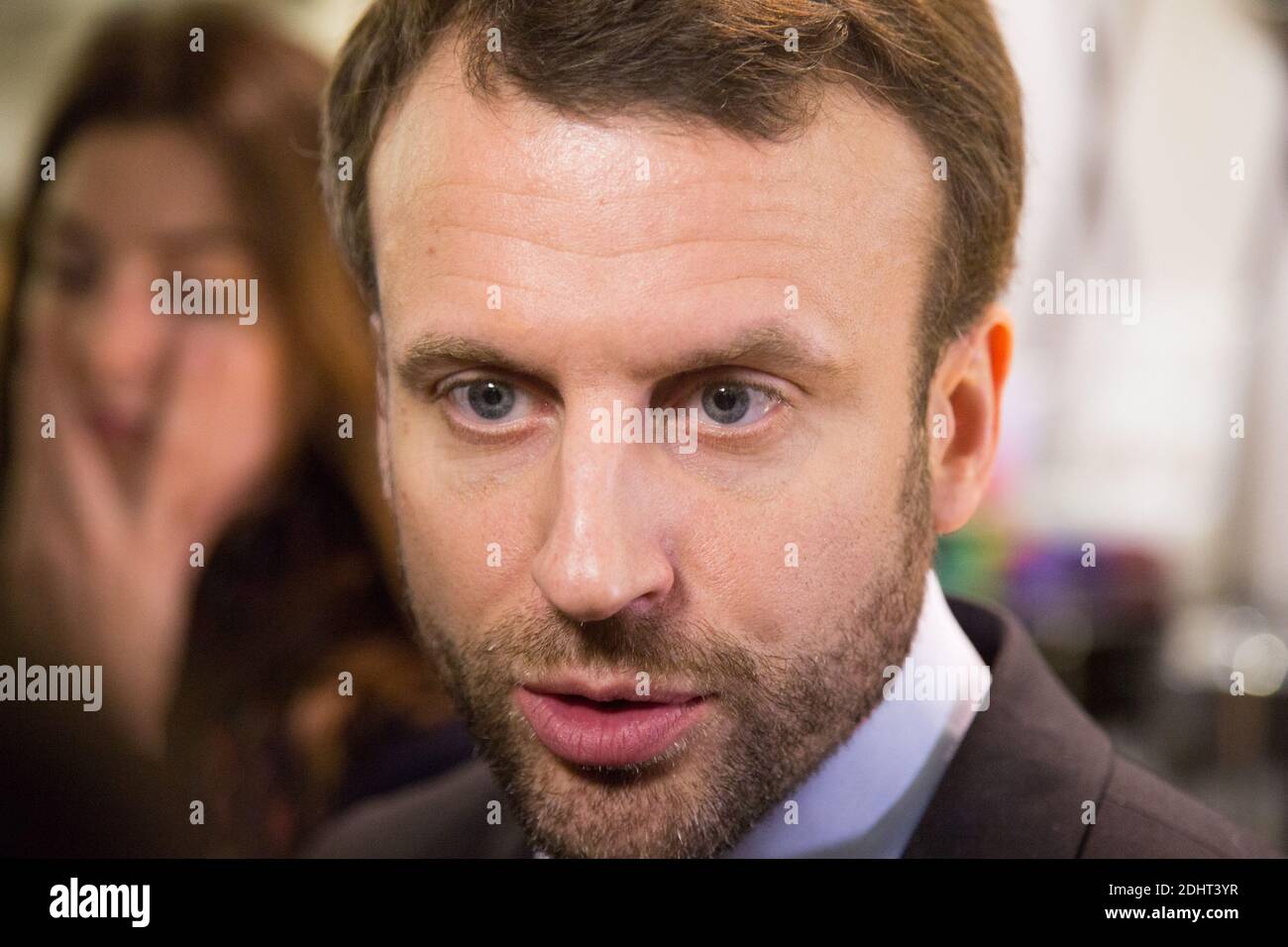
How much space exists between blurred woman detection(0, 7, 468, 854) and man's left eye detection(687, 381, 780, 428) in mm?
935

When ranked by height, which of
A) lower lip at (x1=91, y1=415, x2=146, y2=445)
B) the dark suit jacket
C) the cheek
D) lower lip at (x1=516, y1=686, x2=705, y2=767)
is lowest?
the dark suit jacket

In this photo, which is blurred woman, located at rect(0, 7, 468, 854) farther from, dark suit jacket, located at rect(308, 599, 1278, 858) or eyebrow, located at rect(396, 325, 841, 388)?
dark suit jacket, located at rect(308, 599, 1278, 858)

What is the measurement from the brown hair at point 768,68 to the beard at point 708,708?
252 millimetres

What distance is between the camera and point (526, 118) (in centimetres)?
109

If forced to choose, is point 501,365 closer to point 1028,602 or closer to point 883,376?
point 883,376

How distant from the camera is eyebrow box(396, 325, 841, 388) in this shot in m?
1.07

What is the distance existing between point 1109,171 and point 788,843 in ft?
4.31

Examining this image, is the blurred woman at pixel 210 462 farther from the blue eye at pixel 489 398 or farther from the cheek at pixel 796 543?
the cheek at pixel 796 543

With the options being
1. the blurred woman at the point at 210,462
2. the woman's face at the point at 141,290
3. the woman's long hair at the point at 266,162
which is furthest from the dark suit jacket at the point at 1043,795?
the woman's face at the point at 141,290

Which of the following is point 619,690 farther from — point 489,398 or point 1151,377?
point 1151,377

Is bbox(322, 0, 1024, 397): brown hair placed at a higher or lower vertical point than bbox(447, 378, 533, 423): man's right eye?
higher

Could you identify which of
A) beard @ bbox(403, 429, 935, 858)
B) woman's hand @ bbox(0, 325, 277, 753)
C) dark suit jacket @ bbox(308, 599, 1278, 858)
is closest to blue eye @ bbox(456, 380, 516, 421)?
beard @ bbox(403, 429, 935, 858)

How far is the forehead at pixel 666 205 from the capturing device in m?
1.06

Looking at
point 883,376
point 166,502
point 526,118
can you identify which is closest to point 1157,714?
point 883,376
